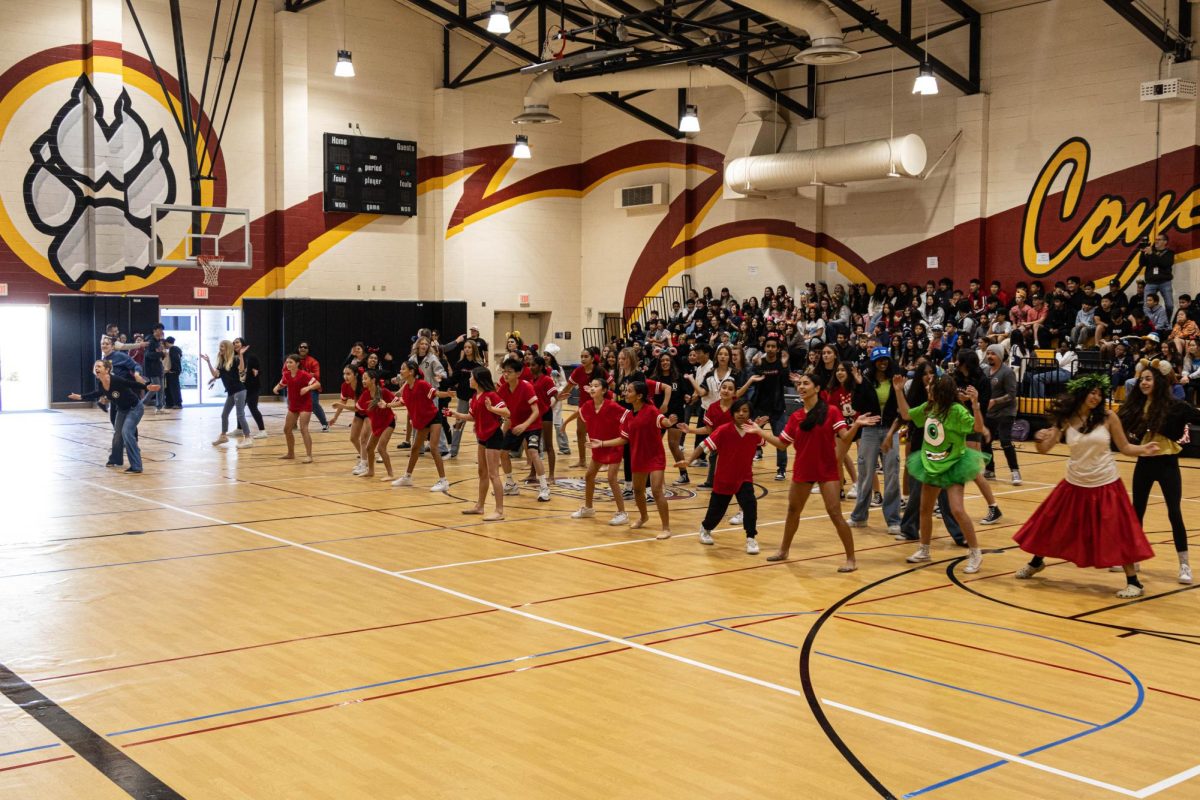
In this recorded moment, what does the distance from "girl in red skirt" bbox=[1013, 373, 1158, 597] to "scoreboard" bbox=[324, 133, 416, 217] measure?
81.5 ft

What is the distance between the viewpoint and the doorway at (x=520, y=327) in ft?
114

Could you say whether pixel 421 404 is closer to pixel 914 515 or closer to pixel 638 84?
pixel 914 515

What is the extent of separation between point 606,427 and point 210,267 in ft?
57.5

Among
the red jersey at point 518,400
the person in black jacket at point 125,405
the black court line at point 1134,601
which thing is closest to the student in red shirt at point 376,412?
the red jersey at point 518,400

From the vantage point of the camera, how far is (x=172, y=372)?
88.9ft

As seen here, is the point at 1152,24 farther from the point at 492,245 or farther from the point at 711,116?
the point at 492,245

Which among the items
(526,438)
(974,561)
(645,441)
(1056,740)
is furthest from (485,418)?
(1056,740)

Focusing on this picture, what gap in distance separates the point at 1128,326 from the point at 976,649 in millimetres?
15585

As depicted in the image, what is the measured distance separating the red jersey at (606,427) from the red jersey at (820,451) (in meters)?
2.64

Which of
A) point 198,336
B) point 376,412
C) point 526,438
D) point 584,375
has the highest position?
point 198,336

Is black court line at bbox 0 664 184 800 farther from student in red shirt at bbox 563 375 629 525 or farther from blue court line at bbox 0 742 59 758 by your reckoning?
student in red shirt at bbox 563 375 629 525

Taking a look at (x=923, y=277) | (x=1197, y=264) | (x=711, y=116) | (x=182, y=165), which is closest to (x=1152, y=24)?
(x=1197, y=264)

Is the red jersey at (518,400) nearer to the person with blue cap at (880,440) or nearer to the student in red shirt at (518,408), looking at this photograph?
the student in red shirt at (518,408)

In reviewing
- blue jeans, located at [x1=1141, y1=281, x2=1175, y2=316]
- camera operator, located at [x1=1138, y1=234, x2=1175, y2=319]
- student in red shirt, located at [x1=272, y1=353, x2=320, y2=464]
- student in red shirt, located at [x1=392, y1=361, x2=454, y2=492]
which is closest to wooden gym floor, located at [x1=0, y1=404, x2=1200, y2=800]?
student in red shirt, located at [x1=392, y1=361, x2=454, y2=492]
